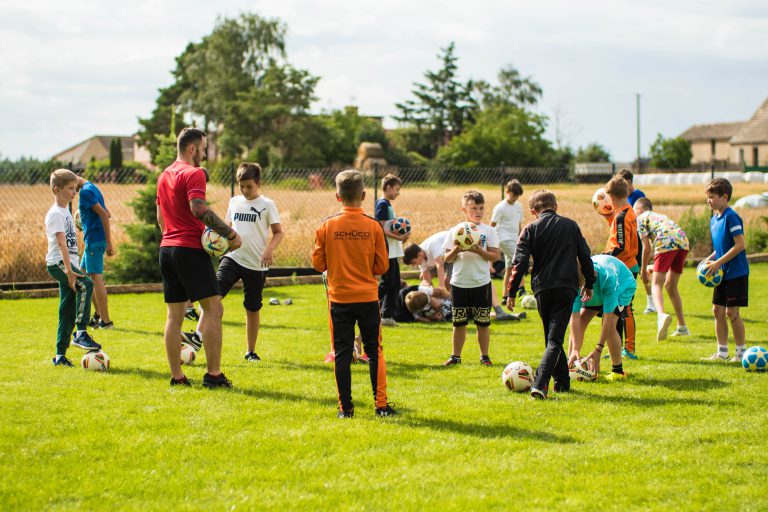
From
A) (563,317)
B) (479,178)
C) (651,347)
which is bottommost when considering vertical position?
(651,347)

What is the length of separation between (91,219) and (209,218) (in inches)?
166

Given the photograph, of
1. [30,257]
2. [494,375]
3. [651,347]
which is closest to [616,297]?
[494,375]

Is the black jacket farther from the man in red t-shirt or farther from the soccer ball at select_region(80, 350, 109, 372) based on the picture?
the soccer ball at select_region(80, 350, 109, 372)

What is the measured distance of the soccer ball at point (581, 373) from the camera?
7.37 m

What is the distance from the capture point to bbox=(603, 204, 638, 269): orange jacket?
8078 mm

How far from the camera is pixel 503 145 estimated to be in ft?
205

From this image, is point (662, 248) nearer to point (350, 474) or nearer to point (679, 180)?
point (350, 474)

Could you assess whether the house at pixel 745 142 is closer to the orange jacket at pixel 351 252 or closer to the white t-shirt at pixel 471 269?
the white t-shirt at pixel 471 269

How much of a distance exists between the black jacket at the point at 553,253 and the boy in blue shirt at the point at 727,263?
7.00 feet

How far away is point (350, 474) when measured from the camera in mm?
4715

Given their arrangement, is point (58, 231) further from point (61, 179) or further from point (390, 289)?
point (390, 289)

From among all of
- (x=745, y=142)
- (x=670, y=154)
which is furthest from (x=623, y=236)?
(x=745, y=142)

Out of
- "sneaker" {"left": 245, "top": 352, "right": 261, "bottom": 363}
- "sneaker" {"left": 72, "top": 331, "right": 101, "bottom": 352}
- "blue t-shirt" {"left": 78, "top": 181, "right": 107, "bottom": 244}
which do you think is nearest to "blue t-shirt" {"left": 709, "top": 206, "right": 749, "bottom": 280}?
"sneaker" {"left": 245, "top": 352, "right": 261, "bottom": 363}

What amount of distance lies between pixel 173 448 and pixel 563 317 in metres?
3.31
